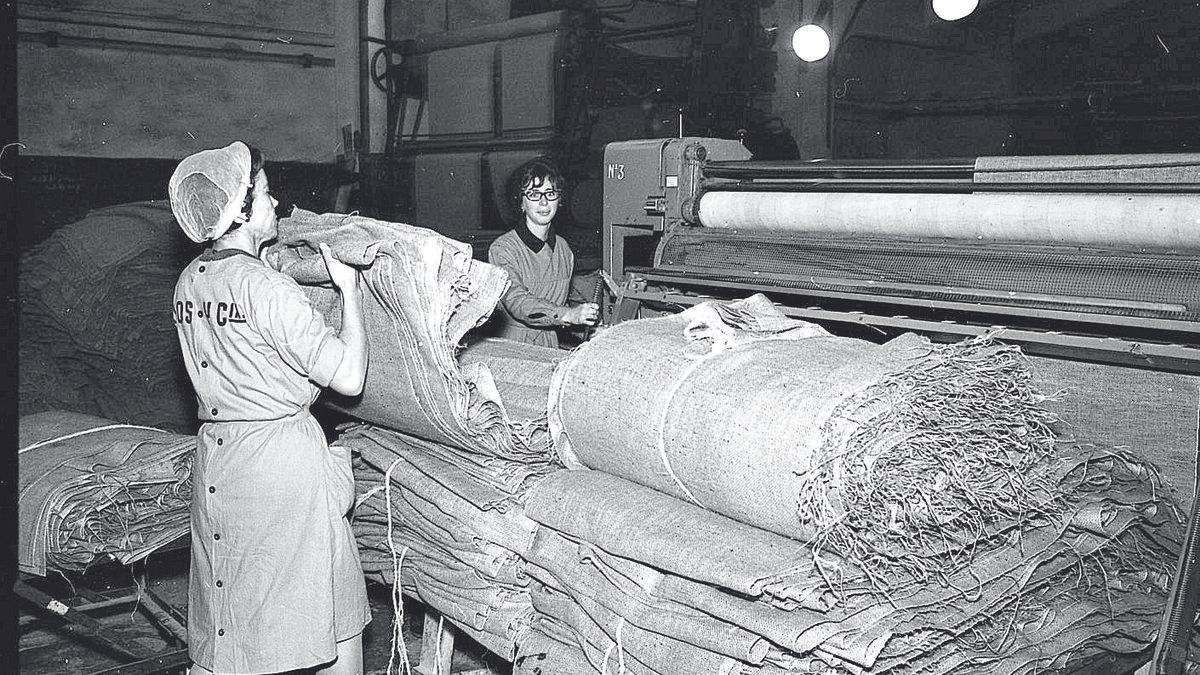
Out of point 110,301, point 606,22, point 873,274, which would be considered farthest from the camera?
point 606,22

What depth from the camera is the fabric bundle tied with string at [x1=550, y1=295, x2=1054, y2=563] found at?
1.59 m

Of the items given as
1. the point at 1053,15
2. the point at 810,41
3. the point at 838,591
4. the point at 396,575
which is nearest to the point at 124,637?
the point at 396,575

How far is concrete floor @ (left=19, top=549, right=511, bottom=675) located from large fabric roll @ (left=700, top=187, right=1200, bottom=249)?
5.57 feet

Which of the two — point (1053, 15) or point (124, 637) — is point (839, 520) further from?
point (1053, 15)

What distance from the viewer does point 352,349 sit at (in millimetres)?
2338

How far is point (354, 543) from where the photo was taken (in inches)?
99.7

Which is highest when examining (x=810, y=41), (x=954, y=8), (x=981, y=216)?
(x=954, y=8)

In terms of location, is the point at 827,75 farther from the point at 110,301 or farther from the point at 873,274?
the point at 110,301

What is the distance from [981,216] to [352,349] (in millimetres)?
1646

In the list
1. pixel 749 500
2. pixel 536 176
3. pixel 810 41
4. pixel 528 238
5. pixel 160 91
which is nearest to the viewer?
pixel 749 500

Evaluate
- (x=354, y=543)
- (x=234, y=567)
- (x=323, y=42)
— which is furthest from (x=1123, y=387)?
(x=323, y=42)

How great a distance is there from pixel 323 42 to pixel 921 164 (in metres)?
3.68

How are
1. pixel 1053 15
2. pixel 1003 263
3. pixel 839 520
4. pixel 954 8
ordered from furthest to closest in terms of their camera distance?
pixel 954 8 < pixel 1053 15 < pixel 1003 263 < pixel 839 520

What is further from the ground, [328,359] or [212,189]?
[212,189]
